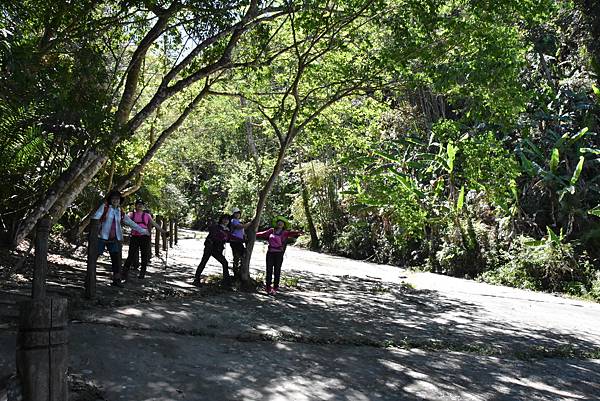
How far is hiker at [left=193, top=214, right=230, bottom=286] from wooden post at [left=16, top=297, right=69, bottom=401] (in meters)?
8.09

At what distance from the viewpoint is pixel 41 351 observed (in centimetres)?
260

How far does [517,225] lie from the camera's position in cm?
1670

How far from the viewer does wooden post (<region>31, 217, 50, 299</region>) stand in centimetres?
488

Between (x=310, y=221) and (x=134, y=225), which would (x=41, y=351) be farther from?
(x=310, y=221)

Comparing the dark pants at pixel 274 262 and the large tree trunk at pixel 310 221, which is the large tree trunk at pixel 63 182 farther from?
the large tree trunk at pixel 310 221

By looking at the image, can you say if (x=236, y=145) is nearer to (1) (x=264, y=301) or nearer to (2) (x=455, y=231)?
(2) (x=455, y=231)

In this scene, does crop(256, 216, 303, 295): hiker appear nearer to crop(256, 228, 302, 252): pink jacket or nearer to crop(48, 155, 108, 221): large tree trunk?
crop(256, 228, 302, 252): pink jacket

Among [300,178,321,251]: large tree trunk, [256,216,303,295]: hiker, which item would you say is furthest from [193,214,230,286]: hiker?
[300,178,321,251]: large tree trunk

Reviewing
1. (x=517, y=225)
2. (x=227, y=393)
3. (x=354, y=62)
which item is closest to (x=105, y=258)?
(x=354, y=62)

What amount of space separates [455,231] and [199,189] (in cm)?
2725

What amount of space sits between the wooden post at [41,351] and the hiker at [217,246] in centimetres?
809

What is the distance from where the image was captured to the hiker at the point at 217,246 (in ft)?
35.3

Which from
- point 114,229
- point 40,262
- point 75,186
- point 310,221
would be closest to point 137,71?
point 75,186

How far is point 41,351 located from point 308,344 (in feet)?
14.9
